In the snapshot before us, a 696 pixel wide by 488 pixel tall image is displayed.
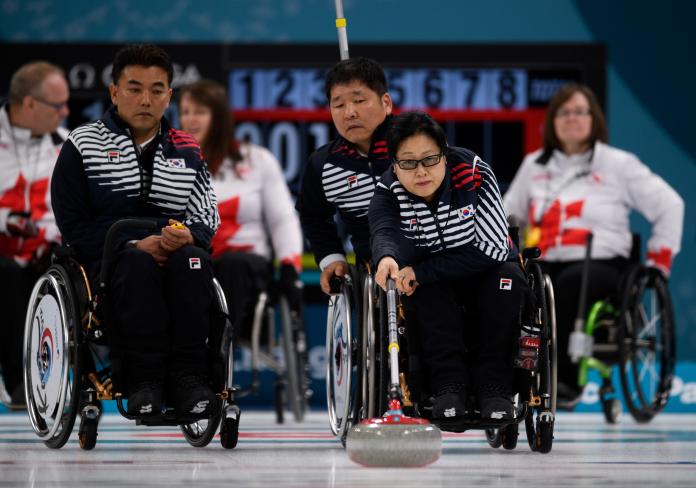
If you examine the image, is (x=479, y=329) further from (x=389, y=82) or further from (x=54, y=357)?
(x=389, y=82)

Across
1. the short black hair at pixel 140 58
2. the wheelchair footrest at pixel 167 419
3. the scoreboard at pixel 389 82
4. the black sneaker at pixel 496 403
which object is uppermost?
the scoreboard at pixel 389 82

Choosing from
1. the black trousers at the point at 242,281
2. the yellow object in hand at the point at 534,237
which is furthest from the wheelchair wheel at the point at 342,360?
the yellow object in hand at the point at 534,237

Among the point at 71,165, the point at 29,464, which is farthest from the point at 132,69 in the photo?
the point at 29,464

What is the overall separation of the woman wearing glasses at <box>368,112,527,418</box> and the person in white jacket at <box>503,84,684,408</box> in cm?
212

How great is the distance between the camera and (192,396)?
136 inches

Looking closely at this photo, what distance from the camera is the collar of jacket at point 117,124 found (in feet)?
12.3

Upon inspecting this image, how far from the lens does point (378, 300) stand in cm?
352

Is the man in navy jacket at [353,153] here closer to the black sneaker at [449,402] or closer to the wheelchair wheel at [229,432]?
the wheelchair wheel at [229,432]

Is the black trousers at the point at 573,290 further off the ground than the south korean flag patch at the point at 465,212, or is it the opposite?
the south korean flag patch at the point at 465,212

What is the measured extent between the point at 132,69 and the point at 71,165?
0.31m

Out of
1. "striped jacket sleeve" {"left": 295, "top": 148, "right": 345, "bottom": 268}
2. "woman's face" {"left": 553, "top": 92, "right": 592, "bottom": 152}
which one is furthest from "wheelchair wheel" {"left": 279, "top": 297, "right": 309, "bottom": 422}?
"striped jacket sleeve" {"left": 295, "top": 148, "right": 345, "bottom": 268}

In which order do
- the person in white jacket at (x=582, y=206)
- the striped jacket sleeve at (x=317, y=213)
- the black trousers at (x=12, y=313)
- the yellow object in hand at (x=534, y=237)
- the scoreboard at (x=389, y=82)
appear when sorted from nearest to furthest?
the striped jacket sleeve at (x=317, y=213)
the black trousers at (x=12, y=313)
the person in white jacket at (x=582, y=206)
the yellow object in hand at (x=534, y=237)
the scoreboard at (x=389, y=82)

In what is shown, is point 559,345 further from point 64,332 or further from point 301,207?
point 64,332

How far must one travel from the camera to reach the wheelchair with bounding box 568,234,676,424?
17.3ft
